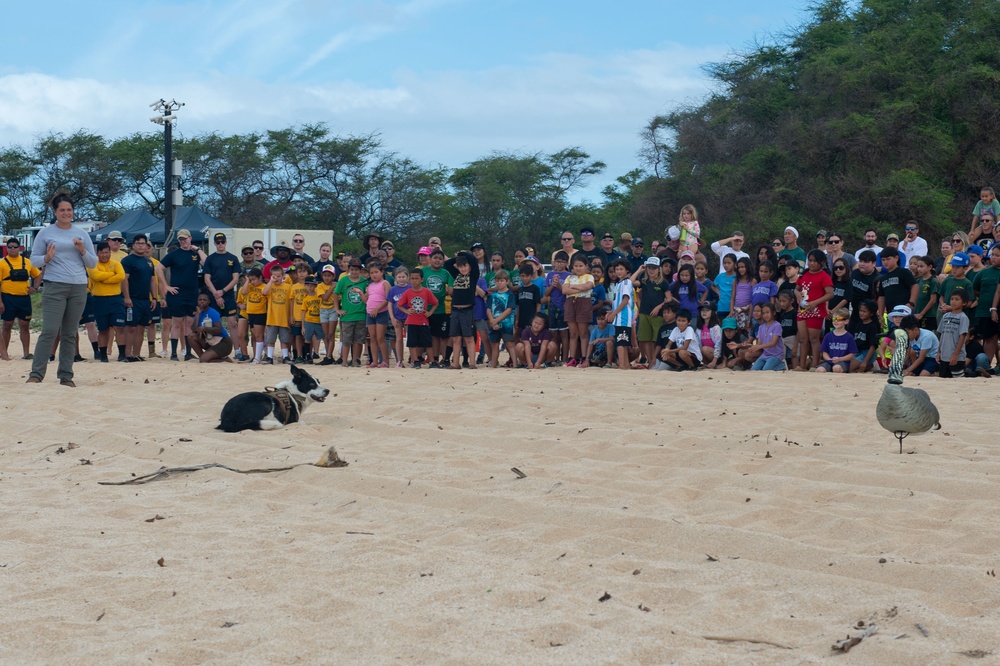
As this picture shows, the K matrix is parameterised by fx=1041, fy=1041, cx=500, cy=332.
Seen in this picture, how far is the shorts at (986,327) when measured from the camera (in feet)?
36.7

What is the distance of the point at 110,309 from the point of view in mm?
14148

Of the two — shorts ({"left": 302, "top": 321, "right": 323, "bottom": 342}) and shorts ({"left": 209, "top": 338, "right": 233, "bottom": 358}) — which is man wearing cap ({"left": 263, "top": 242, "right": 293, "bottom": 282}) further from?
shorts ({"left": 209, "top": 338, "right": 233, "bottom": 358})

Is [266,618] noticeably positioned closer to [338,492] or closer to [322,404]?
[338,492]

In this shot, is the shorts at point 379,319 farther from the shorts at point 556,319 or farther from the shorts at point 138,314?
the shorts at point 138,314

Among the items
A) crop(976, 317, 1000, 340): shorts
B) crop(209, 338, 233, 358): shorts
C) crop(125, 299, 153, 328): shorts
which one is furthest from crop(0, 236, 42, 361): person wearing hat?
crop(976, 317, 1000, 340): shorts

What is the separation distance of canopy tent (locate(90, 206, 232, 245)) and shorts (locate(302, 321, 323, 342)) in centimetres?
1541

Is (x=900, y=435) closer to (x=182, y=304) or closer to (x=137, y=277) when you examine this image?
(x=182, y=304)

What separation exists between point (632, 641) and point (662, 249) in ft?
37.9

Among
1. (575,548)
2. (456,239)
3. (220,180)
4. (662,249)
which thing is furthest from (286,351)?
(220,180)

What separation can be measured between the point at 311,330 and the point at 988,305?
848 centimetres

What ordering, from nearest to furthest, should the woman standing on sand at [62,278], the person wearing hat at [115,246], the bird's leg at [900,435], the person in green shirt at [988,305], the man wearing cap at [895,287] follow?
the bird's leg at [900,435], the woman standing on sand at [62,278], the person in green shirt at [988,305], the man wearing cap at [895,287], the person wearing hat at [115,246]

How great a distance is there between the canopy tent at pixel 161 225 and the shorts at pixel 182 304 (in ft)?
47.6

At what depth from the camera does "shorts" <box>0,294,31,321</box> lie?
577 inches

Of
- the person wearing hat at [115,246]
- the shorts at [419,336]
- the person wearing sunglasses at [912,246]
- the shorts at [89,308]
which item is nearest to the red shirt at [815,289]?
the person wearing sunglasses at [912,246]
